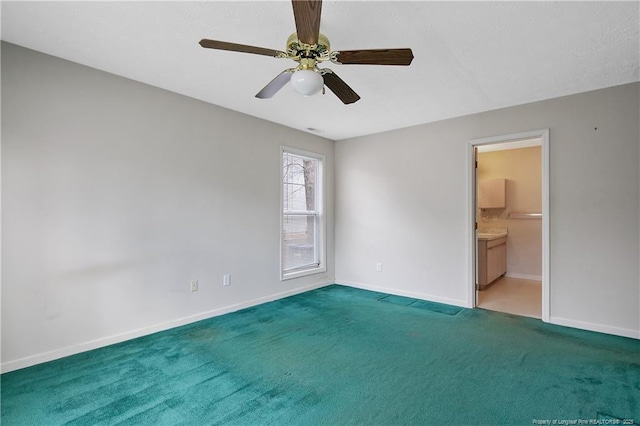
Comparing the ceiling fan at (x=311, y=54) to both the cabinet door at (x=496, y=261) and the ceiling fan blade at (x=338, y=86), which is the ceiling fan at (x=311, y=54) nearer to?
the ceiling fan blade at (x=338, y=86)

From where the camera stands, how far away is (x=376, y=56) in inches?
75.4

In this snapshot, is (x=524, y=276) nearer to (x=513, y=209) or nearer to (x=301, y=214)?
(x=513, y=209)

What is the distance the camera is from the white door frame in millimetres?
3539

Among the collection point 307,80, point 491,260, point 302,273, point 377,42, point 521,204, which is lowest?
point 302,273

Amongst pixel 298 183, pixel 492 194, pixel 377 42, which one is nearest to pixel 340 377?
pixel 377 42

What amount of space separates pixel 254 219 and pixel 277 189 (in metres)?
0.58

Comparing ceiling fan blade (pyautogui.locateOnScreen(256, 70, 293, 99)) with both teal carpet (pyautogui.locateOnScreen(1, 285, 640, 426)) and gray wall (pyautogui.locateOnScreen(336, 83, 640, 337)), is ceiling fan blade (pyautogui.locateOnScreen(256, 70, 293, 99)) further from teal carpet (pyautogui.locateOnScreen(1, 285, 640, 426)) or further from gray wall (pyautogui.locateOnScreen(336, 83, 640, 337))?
gray wall (pyautogui.locateOnScreen(336, 83, 640, 337))

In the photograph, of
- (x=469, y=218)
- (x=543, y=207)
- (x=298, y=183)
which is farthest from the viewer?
(x=298, y=183)

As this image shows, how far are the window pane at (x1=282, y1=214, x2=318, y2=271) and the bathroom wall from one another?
3899 mm

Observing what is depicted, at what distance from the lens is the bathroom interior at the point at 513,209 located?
19.4 feet

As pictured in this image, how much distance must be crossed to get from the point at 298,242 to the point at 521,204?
4442mm

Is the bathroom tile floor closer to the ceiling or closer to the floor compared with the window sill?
closer to the floor

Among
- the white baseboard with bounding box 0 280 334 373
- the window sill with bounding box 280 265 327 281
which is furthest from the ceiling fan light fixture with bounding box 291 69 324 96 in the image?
the window sill with bounding box 280 265 327 281

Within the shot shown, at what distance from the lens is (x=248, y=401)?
6.82ft
